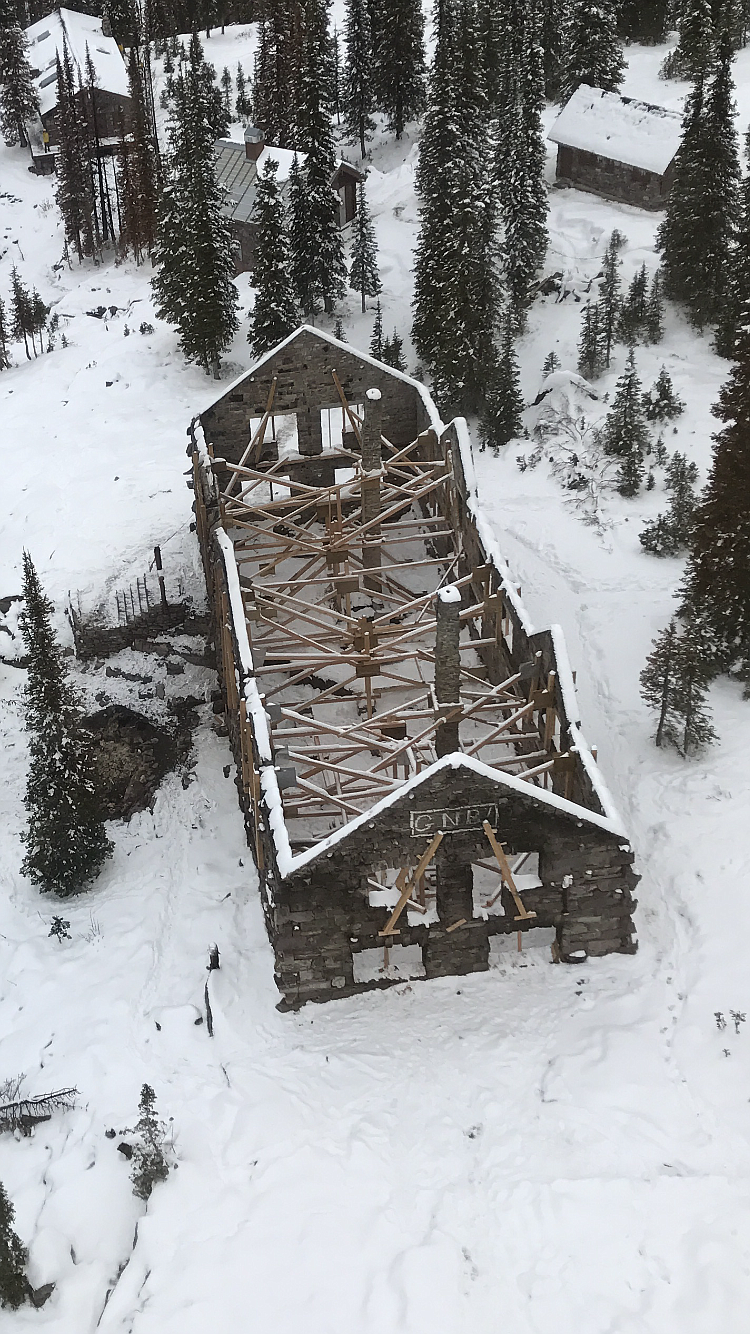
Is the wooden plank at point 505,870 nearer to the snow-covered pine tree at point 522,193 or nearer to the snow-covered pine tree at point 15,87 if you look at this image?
the snow-covered pine tree at point 522,193

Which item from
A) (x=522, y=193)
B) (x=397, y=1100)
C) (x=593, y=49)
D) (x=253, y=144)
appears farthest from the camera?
(x=253, y=144)

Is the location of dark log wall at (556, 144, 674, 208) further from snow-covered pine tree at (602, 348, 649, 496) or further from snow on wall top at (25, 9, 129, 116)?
snow on wall top at (25, 9, 129, 116)

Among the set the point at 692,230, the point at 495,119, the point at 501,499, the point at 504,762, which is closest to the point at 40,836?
the point at 504,762

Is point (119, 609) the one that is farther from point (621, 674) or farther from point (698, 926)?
point (698, 926)

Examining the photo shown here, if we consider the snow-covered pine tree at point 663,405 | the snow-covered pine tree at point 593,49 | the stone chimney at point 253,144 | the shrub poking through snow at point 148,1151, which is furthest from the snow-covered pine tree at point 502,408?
the shrub poking through snow at point 148,1151

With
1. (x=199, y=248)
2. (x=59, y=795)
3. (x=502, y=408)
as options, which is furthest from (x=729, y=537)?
(x=199, y=248)

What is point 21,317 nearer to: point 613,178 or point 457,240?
point 457,240
